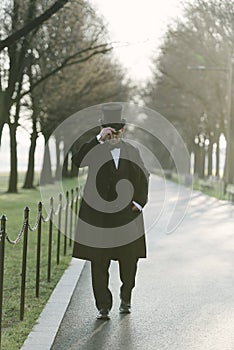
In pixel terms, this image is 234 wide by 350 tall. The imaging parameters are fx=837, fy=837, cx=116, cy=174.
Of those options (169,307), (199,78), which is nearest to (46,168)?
(199,78)

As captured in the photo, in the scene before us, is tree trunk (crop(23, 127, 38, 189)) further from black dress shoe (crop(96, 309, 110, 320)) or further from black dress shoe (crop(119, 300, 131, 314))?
black dress shoe (crop(96, 309, 110, 320))

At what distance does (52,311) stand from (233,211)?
21.1m

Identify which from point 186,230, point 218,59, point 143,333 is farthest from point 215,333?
point 218,59

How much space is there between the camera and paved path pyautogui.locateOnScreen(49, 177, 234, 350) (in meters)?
7.55

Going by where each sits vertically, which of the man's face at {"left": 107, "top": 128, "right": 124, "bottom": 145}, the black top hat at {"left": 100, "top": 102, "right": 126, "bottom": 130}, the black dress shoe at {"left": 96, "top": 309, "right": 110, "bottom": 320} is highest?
the black top hat at {"left": 100, "top": 102, "right": 126, "bottom": 130}

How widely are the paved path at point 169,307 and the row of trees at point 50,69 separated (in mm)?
5807

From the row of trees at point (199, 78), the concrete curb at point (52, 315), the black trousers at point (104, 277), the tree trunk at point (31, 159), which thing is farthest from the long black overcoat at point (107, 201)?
the tree trunk at point (31, 159)

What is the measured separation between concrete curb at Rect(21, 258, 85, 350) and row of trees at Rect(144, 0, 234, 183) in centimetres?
1686

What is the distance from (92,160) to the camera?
832 cm

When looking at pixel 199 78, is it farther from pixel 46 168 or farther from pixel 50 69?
pixel 50 69

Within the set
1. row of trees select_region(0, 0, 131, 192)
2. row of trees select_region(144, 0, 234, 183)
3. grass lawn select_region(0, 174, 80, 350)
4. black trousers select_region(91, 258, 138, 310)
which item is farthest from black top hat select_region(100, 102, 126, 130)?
row of trees select_region(144, 0, 234, 183)

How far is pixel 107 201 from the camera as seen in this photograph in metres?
8.29

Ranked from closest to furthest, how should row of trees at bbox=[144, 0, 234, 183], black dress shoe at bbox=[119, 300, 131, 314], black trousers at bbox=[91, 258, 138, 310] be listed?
black trousers at bbox=[91, 258, 138, 310] → black dress shoe at bbox=[119, 300, 131, 314] → row of trees at bbox=[144, 0, 234, 183]

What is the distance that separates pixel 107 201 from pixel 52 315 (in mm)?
1336
